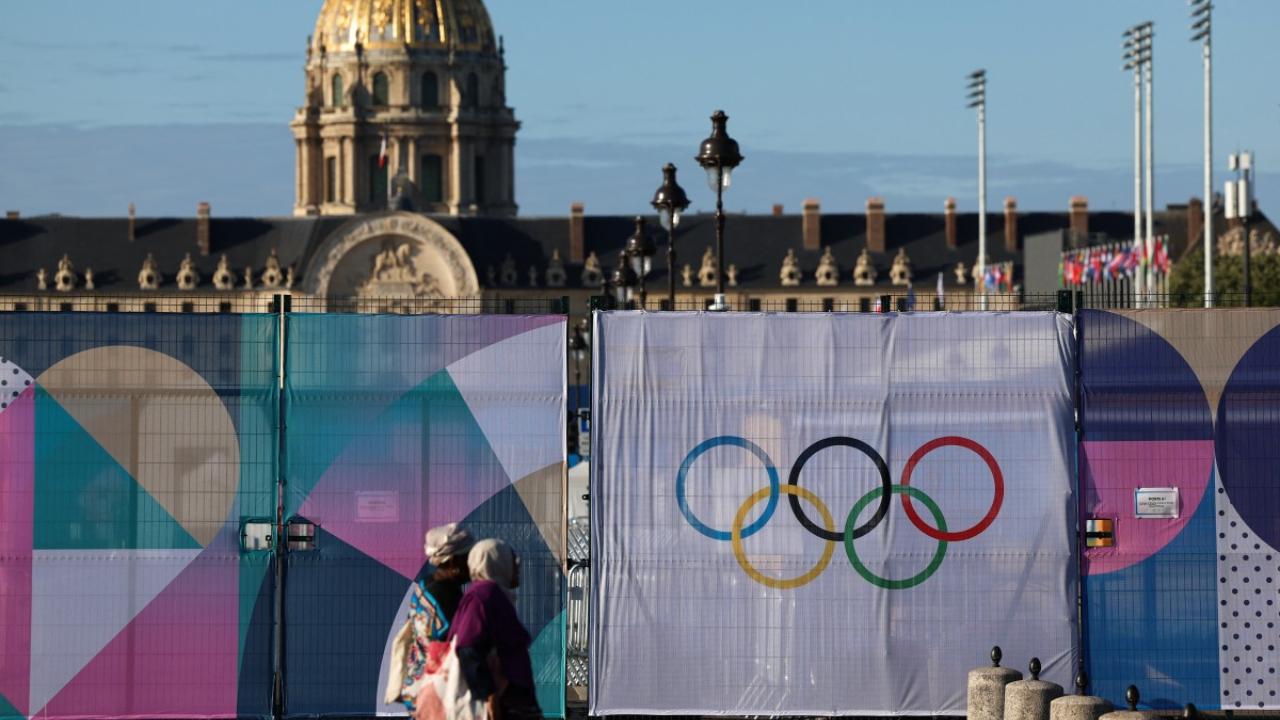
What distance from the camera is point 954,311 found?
1650cm

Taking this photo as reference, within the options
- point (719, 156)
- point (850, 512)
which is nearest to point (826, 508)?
point (850, 512)

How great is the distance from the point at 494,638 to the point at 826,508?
14.5 ft

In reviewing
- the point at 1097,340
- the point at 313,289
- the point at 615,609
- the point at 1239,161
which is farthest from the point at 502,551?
the point at 313,289

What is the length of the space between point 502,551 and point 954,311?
4.72 metres

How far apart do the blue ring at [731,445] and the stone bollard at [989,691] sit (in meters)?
1.58

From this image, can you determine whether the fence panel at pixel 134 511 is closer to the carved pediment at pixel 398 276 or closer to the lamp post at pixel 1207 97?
the lamp post at pixel 1207 97

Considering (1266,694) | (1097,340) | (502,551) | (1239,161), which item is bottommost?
(1266,694)

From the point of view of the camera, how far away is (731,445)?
1666 cm

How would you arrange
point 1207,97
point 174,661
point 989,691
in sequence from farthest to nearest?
point 1207,97 < point 174,661 < point 989,691

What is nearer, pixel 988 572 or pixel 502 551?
pixel 502 551

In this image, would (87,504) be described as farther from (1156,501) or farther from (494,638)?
(1156,501)

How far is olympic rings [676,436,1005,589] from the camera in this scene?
652 inches

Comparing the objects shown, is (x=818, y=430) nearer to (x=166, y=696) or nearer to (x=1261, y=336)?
(x=1261, y=336)

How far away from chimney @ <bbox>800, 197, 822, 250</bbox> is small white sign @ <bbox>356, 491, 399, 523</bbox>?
425 ft
